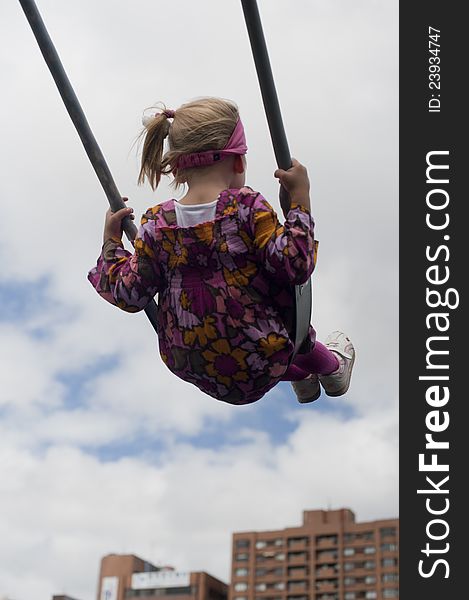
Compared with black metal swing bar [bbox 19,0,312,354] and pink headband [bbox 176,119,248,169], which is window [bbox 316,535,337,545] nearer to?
black metal swing bar [bbox 19,0,312,354]

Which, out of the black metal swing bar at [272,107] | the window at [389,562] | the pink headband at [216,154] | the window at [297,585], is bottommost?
the black metal swing bar at [272,107]

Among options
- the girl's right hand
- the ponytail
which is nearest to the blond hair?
the ponytail

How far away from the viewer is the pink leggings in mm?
4395

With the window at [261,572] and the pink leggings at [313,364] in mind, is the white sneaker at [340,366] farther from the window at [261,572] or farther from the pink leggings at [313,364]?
the window at [261,572]

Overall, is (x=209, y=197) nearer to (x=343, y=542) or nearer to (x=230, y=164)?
(x=230, y=164)

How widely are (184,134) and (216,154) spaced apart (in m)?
0.13

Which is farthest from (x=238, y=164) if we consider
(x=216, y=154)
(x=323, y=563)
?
(x=323, y=563)

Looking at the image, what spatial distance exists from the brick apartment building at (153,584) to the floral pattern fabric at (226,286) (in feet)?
326

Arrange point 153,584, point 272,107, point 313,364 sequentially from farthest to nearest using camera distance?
point 153,584
point 313,364
point 272,107

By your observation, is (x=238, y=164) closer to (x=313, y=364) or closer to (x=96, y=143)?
(x=96, y=143)

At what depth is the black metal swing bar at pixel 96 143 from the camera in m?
2.86

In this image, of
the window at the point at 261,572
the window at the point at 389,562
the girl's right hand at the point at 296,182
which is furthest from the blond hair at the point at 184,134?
the window at the point at 261,572

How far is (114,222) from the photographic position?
12.7 ft

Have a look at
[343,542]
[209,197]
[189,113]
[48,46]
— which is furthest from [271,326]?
[343,542]
